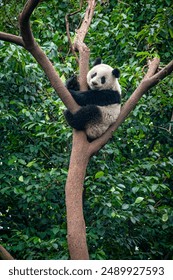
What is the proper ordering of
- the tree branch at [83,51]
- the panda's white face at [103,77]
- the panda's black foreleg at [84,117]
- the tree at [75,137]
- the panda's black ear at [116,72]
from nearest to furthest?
the tree at [75,137] < the tree branch at [83,51] < the panda's black foreleg at [84,117] < the panda's black ear at [116,72] < the panda's white face at [103,77]

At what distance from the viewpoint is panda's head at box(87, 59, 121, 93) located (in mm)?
7130

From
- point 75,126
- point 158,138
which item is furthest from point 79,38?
point 158,138

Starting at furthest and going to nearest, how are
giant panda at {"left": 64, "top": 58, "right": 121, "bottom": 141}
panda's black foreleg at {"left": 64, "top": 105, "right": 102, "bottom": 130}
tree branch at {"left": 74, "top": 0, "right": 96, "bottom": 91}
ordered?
giant panda at {"left": 64, "top": 58, "right": 121, "bottom": 141} → panda's black foreleg at {"left": 64, "top": 105, "right": 102, "bottom": 130} → tree branch at {"left": 74, "top": 0, "right": 96, "bottom": 91}

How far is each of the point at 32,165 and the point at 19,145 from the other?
594 millimetres

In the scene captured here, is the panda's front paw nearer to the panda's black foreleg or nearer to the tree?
the panda's black foreleg

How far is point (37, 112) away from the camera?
23.6ft

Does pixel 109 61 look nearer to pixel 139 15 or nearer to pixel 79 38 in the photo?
pixel 139 15


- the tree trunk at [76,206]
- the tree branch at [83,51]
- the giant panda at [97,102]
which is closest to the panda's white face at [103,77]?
the giant panda at [97,102]

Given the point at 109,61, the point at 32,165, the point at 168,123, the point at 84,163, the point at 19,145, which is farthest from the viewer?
the point at 109,61

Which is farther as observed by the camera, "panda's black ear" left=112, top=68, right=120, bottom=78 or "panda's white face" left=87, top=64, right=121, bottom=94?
"panda's white face" left=87, top=64, right=121, bottom=94

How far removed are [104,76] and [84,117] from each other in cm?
109

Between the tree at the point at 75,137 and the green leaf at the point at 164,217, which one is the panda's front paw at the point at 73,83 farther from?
the green leaf at the point at 164,217

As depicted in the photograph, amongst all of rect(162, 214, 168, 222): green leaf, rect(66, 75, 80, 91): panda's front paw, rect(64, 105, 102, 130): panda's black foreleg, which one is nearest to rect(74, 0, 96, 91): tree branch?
rect(64, 105, 102, 130): panda's black foreleg

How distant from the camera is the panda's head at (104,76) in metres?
7.13
